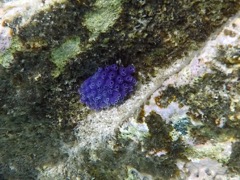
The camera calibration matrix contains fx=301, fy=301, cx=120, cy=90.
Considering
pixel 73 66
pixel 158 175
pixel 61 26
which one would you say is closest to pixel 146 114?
pixel 158 175

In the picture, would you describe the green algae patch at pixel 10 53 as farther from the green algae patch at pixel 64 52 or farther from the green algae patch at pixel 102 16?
the green algae patch at pixel 102 16

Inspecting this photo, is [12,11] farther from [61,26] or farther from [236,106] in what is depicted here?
[236,106]

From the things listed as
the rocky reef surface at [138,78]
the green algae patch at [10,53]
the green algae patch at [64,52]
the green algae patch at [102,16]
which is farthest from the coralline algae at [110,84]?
the green algae patch at [10,53]

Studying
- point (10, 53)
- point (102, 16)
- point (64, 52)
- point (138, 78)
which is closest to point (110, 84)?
point (138, 78)

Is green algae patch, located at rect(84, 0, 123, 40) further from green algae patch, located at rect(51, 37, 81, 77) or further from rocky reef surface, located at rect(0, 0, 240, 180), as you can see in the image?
green algae patch, located at rect(51, 37, 81, 77)

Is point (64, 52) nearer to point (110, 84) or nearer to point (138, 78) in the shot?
point (110, 84)

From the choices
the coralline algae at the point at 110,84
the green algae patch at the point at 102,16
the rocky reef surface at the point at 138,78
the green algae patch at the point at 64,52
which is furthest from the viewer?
the coralline algae at the point at 110,84
